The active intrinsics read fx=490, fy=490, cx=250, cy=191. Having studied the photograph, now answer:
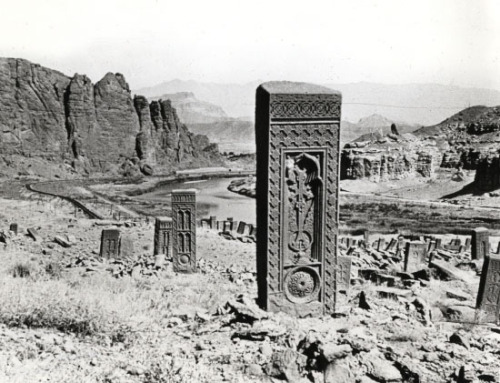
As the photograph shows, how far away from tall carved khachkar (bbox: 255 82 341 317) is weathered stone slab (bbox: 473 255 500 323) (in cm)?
263

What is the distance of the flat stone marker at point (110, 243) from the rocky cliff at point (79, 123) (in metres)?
60.5

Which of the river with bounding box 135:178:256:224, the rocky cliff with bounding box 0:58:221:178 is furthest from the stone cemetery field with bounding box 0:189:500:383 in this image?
the rocky cliff with bounding box 0:58:221:178

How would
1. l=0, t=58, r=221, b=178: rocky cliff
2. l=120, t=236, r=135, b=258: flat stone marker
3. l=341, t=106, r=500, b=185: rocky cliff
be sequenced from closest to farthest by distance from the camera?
l=120, t=236, r=135, b=258: flat stone marker → l=341, t=106, r=500, b=185: rocky cliff → l=0, t=58, r=221, b=178: rocky cliff

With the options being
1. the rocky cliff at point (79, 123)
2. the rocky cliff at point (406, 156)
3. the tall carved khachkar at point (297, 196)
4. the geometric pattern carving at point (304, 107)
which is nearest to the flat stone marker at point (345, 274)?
the tall carved khachkar at point (297, 196)

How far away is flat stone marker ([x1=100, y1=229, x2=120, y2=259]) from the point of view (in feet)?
40.9

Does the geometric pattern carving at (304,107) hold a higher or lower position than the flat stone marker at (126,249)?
higher

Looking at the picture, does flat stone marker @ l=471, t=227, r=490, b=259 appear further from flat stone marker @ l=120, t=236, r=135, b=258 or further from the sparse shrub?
the sparse shrub

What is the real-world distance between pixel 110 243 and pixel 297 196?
7.55 m

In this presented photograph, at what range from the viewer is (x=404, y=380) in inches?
164

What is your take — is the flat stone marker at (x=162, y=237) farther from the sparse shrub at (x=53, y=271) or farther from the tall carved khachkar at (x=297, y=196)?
the tall carved khachkar at (x=297, y=196)

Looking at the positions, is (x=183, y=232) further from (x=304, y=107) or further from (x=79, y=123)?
(x=79, y=123)

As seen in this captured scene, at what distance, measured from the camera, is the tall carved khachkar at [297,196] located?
6.12 meters

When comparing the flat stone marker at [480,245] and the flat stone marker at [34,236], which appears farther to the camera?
the flat stone marker at [34,236]

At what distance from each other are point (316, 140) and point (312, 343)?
2673mm
